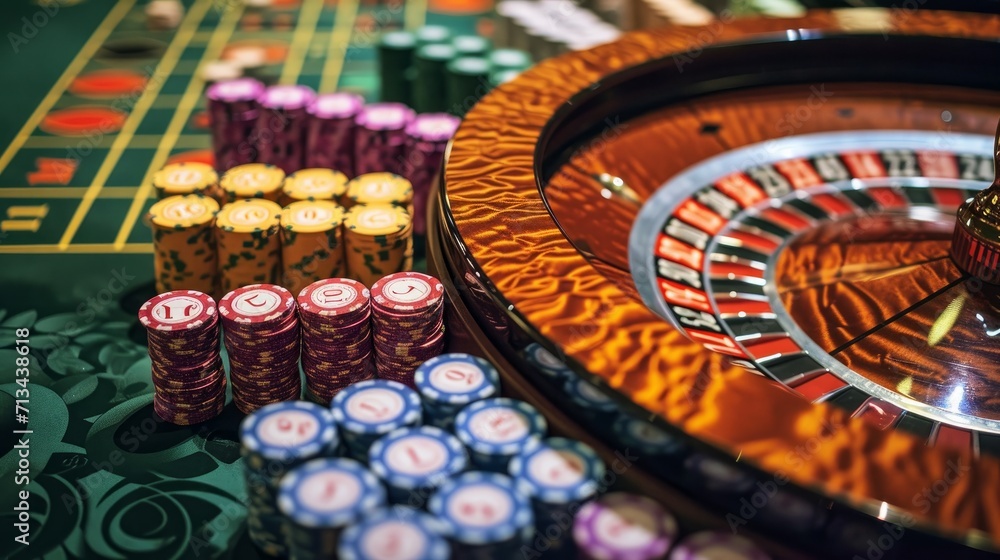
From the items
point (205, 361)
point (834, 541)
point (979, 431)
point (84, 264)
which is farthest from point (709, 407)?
point (84, 264)

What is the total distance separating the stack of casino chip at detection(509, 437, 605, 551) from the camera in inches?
75.2

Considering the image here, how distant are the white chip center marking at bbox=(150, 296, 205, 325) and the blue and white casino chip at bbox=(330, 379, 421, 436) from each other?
0.54 meters

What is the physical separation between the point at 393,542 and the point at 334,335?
812 millimetres

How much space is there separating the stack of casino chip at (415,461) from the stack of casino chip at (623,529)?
0.28 metres

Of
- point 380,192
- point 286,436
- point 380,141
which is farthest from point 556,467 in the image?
point 380,141

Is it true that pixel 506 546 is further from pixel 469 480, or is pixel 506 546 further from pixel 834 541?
pixel 834 541

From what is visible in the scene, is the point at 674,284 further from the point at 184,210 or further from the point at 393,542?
the point at 184,210

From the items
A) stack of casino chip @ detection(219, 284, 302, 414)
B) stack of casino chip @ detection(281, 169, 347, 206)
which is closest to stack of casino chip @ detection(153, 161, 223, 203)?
stack of casino chip @ detection(281, 169, 347, 206)

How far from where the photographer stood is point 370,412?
212 centimetres

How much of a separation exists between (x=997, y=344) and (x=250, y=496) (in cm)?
188

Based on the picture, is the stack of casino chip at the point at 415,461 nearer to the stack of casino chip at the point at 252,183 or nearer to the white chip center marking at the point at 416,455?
the white chip center marking at the point at 416,455

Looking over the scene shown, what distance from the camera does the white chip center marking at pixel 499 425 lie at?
6.69ft

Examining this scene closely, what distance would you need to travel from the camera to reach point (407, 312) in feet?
8.03

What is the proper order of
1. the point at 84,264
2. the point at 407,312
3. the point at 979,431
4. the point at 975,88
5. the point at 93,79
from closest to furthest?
the point at 979,431 → the point at 407,312 → the point at 84,264 → the point at 975,88 → the point at 93,79
